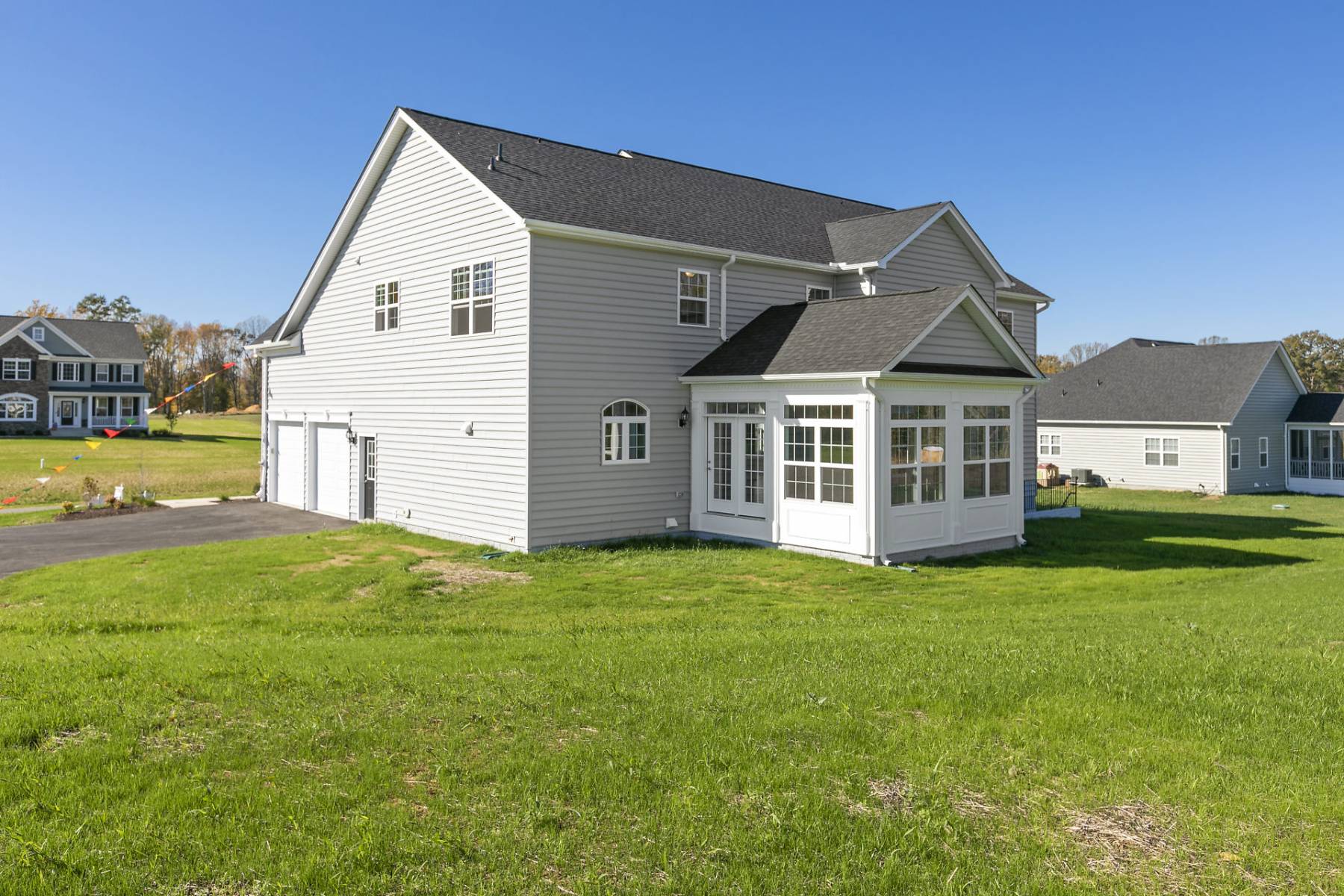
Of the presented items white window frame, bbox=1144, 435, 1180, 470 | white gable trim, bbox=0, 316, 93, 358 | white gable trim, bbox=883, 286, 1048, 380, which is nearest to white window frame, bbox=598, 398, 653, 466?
white gable trim, bbox=883, 286, 1048, 380

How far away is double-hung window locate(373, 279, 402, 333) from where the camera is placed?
67.2ft

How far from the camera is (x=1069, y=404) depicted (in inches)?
1613

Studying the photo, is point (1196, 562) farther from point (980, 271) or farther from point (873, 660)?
point (873, 660)

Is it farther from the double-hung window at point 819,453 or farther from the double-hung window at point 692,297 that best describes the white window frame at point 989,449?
the double-hung window at point 692,297

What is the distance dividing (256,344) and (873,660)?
2302 centimetres

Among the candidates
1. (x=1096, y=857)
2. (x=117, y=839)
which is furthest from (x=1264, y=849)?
(x=117, y=839)

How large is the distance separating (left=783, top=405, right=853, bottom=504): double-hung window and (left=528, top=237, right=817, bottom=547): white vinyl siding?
1.99 ft

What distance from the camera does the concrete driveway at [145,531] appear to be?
1703 centimetres

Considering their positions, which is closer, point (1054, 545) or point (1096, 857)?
point (1096, 857)

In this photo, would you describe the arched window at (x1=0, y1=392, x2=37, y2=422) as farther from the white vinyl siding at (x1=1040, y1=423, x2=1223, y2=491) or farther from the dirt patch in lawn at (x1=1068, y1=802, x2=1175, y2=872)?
the dirt patch in lawn at (x1=1068, y1=802, x2=1175, y2=872)

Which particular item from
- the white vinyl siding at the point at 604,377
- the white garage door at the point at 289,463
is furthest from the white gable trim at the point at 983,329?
the white garage door at the point at 289,463

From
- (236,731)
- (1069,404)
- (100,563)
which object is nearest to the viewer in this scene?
(236,731)

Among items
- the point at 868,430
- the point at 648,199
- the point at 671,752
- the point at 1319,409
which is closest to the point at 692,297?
the point at 648,199

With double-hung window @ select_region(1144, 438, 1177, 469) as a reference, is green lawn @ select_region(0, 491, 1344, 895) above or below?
below
